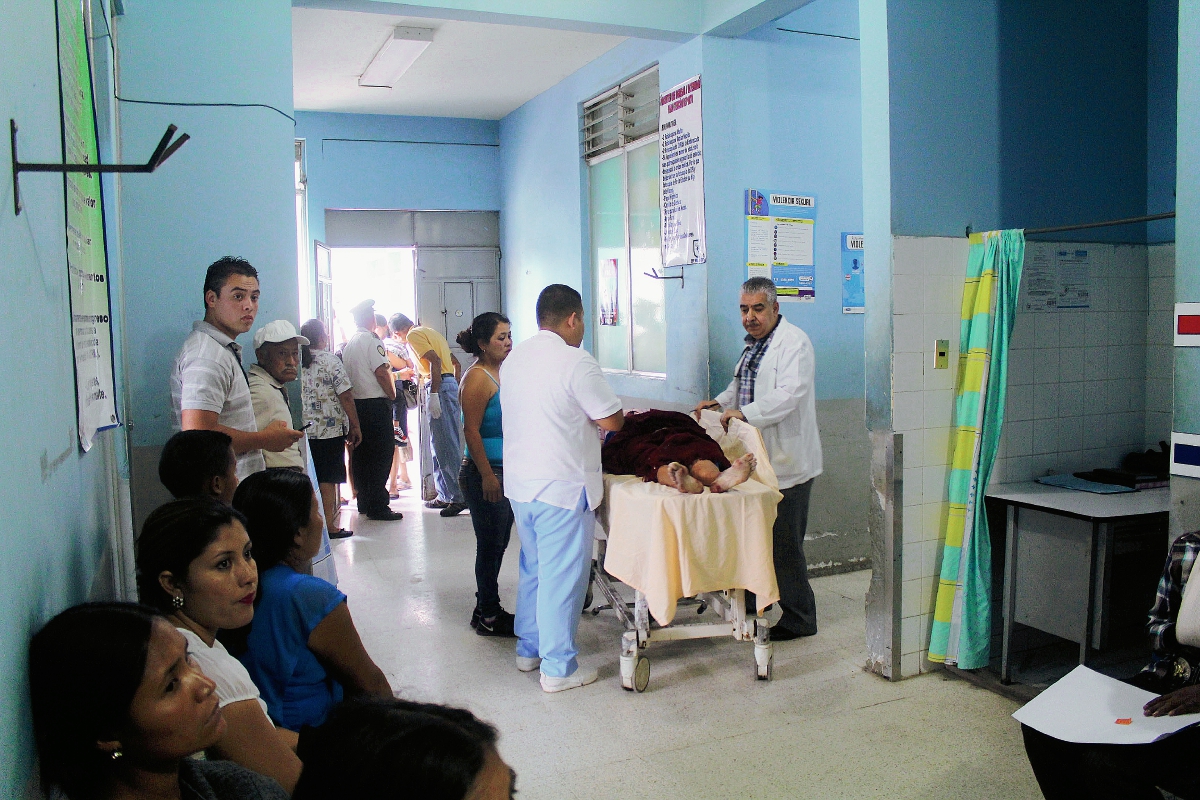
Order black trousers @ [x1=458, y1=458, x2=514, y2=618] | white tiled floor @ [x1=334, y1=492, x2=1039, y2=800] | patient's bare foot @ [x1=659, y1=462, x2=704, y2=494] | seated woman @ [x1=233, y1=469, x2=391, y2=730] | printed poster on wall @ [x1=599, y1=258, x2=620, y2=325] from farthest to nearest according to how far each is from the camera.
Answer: printed poster on wall @ [x1=599, y1=258, x2=620, y2=325] → black trousers @ [x1=458, y1=458, x2=514, y2=618] → patient's bare foot @ [x1=659, y1=462, x2=704, y2=494] → white tiled floor @ [x1=334, y1=492, x2=1039, y2=800] → seated woman @ [x1=233, y1=469, x2=391, y2=730]

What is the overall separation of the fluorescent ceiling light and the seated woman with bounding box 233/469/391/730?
184 inches

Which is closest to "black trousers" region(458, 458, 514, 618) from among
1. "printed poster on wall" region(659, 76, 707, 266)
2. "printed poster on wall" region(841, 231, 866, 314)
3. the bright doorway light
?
"printed poster on wall" region(659, 76, 707, 266)

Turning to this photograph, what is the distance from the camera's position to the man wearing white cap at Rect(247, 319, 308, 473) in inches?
138

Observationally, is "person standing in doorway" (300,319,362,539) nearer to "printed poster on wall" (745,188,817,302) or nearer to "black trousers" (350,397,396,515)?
"black trousers" (350,397,396,515)

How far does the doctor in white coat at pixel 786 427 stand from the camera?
401 centimetres

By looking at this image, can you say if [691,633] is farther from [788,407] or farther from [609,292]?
[609,292]

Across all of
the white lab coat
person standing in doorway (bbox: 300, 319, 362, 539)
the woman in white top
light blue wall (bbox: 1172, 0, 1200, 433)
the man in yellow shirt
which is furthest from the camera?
the man in yellow shirt

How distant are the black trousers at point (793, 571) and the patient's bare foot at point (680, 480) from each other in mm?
893

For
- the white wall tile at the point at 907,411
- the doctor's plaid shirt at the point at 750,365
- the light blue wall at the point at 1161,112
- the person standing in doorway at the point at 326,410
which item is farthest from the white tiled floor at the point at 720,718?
the light blue wall at the point at 1161,112

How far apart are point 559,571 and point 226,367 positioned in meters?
1.46

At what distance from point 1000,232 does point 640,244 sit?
294cm

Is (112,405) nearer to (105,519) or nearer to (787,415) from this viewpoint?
(105,519)

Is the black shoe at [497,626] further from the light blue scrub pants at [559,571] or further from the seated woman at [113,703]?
the seated woman at [113,703]

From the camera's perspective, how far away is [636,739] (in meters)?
3.16
